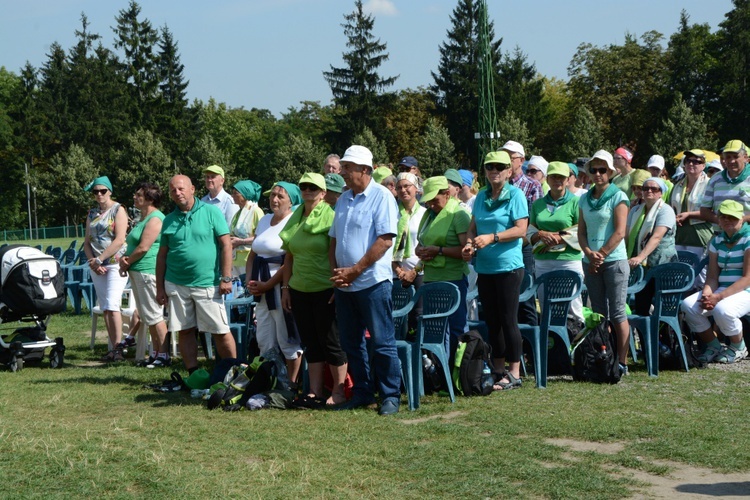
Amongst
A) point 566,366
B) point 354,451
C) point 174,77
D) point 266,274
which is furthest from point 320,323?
point 174,77

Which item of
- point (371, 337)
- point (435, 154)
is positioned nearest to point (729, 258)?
point (371, 337)

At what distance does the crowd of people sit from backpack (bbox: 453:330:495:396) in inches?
9.2

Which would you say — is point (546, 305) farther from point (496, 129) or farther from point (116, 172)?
point (116, 172)

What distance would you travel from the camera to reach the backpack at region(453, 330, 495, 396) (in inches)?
294

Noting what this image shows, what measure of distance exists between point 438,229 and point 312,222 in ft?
3.63

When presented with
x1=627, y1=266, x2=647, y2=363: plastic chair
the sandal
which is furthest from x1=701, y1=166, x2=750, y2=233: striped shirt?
the sandal

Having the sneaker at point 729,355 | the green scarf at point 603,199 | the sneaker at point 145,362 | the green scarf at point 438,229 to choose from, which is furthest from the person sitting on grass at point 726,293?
the sneaker at point 145,362

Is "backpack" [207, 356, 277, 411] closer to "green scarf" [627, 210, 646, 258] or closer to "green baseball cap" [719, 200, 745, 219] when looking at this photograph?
"green scarf" [627, 210, 646, 258]

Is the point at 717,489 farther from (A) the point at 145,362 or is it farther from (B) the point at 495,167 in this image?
(A) the point at 145,362

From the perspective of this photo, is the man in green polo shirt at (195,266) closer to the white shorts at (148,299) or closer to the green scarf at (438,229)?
the white shorts at (148,299)

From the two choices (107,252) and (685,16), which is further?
(685,16)

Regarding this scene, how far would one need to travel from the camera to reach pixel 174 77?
2867 inches

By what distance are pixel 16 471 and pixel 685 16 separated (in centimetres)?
5914

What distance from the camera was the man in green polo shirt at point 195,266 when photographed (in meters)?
8.27
